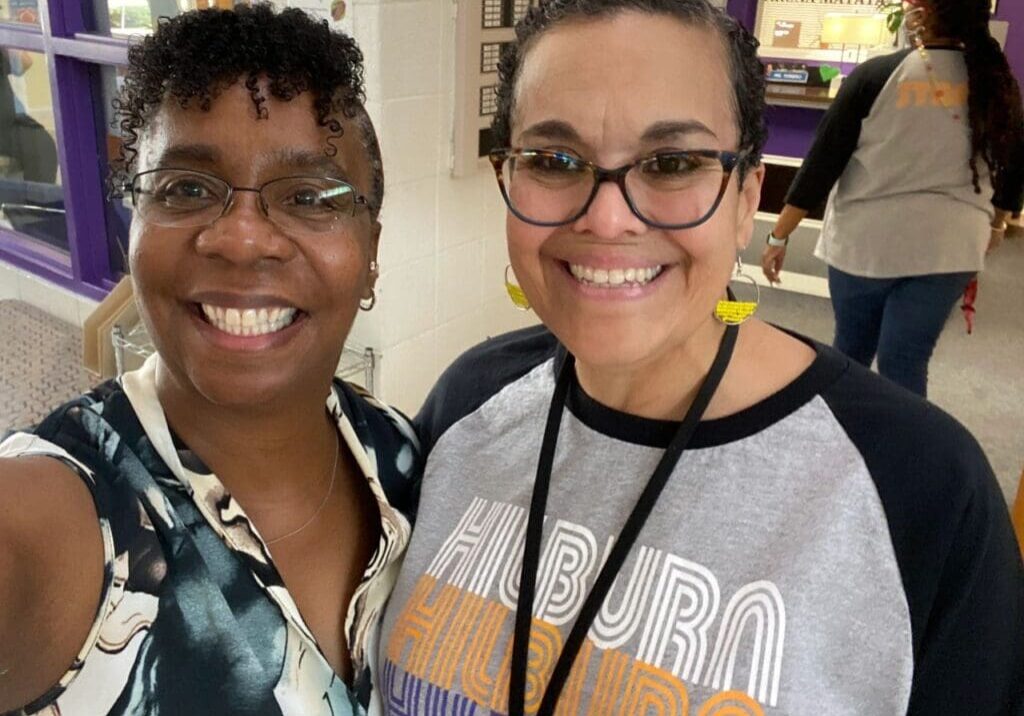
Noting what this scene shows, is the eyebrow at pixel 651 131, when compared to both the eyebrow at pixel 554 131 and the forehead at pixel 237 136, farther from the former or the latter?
the forehead at pixel 237 136

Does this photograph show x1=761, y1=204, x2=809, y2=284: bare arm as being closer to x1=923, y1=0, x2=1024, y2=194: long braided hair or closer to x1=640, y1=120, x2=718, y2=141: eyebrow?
x1=923, y1=0, x2=1024, y2=194: long braided hair

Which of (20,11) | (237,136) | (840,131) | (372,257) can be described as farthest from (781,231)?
(20,11)

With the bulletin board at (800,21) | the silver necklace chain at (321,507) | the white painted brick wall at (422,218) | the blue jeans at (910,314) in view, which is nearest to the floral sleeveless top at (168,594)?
the silver necklace chain at (321,507)

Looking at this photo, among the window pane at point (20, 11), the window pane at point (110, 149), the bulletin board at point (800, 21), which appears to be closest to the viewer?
the window pane at point (110, 149)

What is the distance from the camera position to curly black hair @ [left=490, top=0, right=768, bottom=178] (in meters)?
1.00

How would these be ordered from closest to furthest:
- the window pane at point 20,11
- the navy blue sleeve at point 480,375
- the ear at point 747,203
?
the ear at point 747,203 < the navy blue sleeve at point 480,375 < the window pane at point 20,11

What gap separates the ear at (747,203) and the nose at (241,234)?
0.56m

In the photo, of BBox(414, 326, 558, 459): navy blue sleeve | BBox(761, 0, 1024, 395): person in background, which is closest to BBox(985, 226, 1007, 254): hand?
BBox(761, 0, 1024, 395): person in background

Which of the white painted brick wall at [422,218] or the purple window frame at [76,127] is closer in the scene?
the white painted brick wall at [422,218]

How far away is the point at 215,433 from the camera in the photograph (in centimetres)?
112

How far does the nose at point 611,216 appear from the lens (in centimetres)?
100

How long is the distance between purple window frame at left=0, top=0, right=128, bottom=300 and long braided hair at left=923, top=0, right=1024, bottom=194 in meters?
2.79

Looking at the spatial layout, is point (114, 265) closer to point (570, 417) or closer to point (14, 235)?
point (14, 235)

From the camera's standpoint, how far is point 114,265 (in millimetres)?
3705
